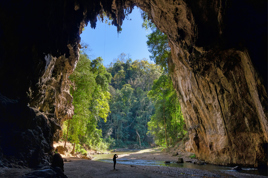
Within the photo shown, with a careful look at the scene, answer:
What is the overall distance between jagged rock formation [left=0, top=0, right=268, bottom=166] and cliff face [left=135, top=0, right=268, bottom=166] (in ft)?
0.15

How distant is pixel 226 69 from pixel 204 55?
6.35 ft

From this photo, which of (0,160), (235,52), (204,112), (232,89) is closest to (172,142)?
(204,112)

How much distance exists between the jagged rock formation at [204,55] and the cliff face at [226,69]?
0.15 ft

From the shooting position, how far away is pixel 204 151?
14320mm

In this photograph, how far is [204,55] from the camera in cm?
952

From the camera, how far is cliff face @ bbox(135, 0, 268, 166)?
7703 mm

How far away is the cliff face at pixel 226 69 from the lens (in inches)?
303

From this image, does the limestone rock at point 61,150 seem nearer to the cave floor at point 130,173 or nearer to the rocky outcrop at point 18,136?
the cave floor at point 130,173

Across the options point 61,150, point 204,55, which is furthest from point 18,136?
point 61,150

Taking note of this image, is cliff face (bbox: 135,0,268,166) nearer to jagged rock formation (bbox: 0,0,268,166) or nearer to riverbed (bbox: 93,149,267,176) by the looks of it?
jagged rock formation (bbox: 0,0,268,166)

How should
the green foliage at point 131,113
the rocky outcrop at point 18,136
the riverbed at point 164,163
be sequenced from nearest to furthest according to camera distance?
1. the rocky outcrop at point 18,136
2. the riverbed at point 164,163
3. the green foliage at point 131,113

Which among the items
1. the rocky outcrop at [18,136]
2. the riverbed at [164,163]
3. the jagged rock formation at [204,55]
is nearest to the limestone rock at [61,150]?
the riverbed at [164,163]

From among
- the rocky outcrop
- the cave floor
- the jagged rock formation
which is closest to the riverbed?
the cave floor

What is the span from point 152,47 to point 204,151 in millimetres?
13253
